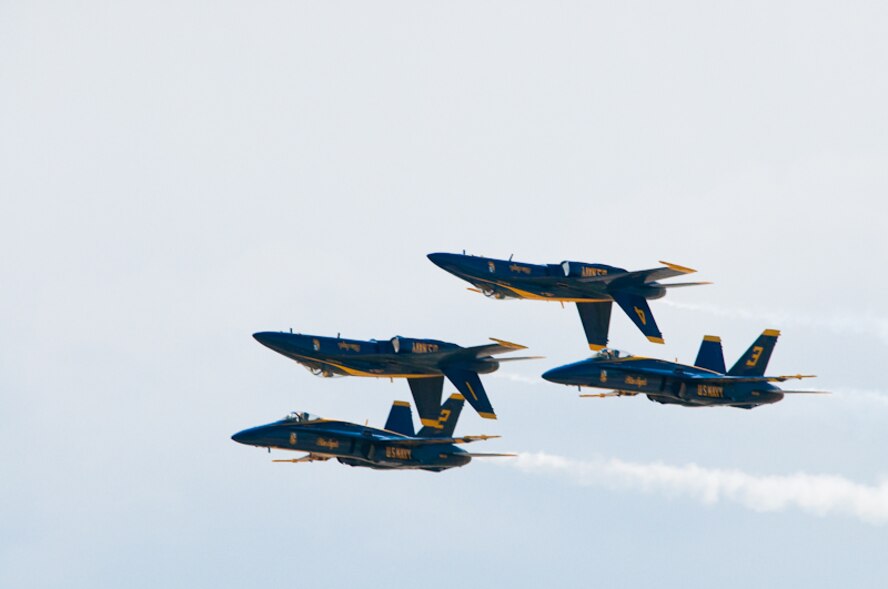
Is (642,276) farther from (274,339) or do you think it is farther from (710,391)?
(274,339)

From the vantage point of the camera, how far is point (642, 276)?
137m

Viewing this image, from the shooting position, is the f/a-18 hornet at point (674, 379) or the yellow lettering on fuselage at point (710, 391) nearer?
the f/a-18 hornet at point (674, 379)

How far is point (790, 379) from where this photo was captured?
130 meters

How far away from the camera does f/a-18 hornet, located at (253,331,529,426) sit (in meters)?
138

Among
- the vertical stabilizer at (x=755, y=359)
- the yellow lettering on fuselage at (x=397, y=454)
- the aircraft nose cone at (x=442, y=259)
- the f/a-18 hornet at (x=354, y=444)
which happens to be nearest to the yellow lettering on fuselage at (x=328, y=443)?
the f/a-18 hornet at (x=354, y=444)

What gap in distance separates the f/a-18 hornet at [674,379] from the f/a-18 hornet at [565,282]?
15.4 ft

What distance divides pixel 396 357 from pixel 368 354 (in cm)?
192

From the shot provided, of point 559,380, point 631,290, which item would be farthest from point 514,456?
point 631,290

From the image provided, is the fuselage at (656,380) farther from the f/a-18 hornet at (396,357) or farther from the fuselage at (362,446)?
the fuselage at (362,446)

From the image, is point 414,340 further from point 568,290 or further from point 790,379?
point 790,379

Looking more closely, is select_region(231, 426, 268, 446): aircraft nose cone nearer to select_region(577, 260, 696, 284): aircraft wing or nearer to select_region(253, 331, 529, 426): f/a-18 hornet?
select_region(253, 331, 529, 426): f/a-18 hornet

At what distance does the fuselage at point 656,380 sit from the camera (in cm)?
13338

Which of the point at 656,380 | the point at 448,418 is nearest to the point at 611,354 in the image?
the point at 656,380

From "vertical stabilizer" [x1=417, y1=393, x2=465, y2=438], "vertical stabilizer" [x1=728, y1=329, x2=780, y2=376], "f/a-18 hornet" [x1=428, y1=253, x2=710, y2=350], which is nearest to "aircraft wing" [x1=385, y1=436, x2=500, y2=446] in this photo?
"vertical stabilizer" [x1=417, y1=393, x2=465, y2=438]
